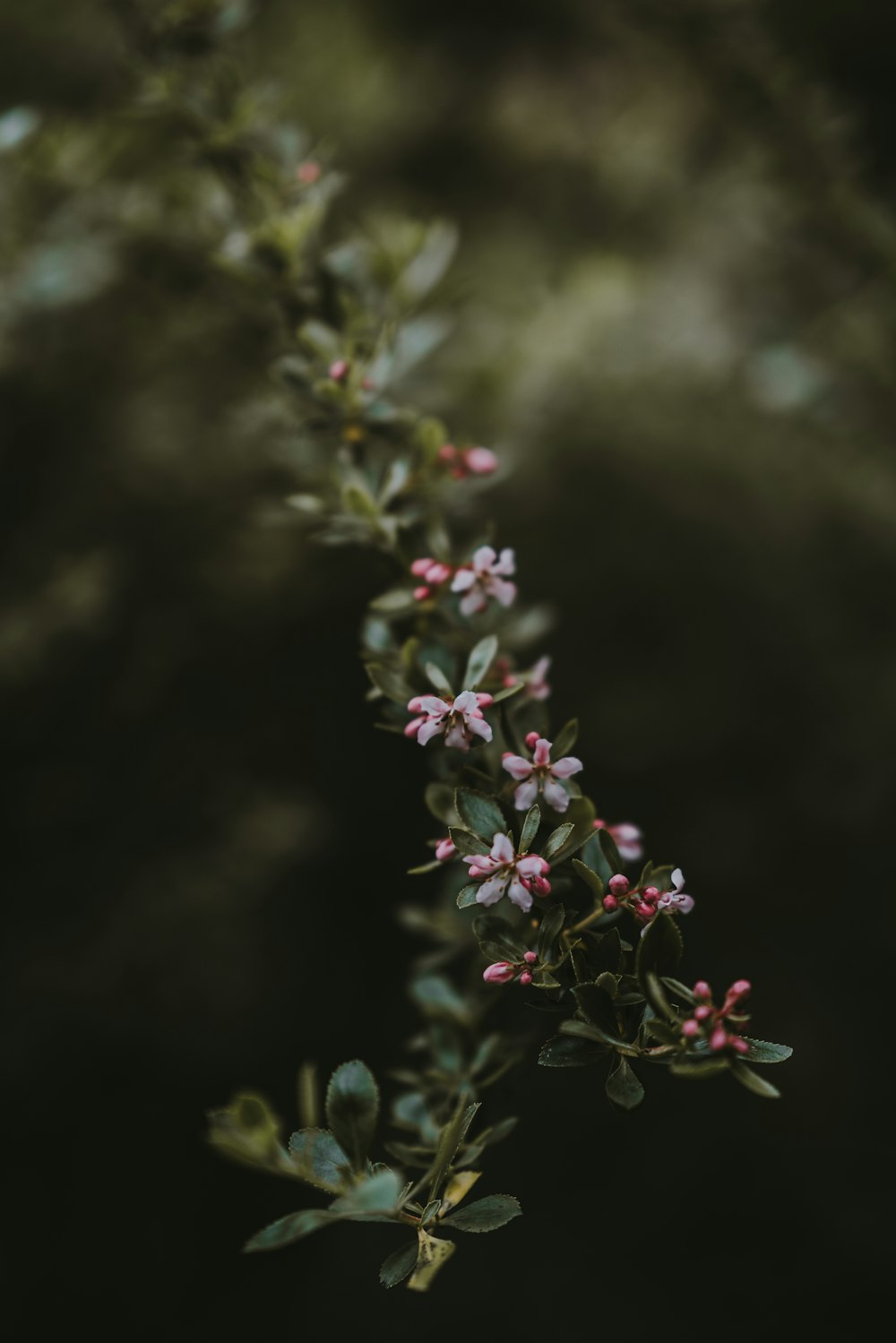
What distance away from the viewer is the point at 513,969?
56 cm

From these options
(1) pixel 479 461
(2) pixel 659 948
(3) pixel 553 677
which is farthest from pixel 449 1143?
(3) pixel 553 677

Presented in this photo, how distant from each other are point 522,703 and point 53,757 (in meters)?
0.82

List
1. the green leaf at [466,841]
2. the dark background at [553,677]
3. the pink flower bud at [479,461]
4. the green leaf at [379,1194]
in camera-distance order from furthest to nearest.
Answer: the dark background at [553,677], the pink flower bud at [479,461], the green leaf at [466,841], the green leaf at [379,1194]

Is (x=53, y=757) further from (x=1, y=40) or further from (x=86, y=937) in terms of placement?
(x=1, y=40)

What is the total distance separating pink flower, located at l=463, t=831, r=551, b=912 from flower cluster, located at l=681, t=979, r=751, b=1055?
0.10 meters

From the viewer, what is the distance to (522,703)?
659 millimetres

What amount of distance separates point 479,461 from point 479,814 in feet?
0.96

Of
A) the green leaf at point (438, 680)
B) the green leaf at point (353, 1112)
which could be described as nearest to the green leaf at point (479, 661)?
the green leaf at point (438, 680)

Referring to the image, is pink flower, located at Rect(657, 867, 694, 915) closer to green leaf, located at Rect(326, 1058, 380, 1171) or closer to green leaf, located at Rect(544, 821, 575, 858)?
green leaf, located at Rect(544, 821, 575, 858)

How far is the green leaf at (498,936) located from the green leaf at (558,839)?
1.9 inches

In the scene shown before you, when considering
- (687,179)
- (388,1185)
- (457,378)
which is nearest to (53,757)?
(457,378)

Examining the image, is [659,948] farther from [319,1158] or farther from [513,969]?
[319,1158]

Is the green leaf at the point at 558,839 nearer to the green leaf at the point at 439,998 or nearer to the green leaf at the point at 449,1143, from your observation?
the green leaf at the point at 449,1143

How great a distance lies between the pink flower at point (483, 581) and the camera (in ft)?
2.07
